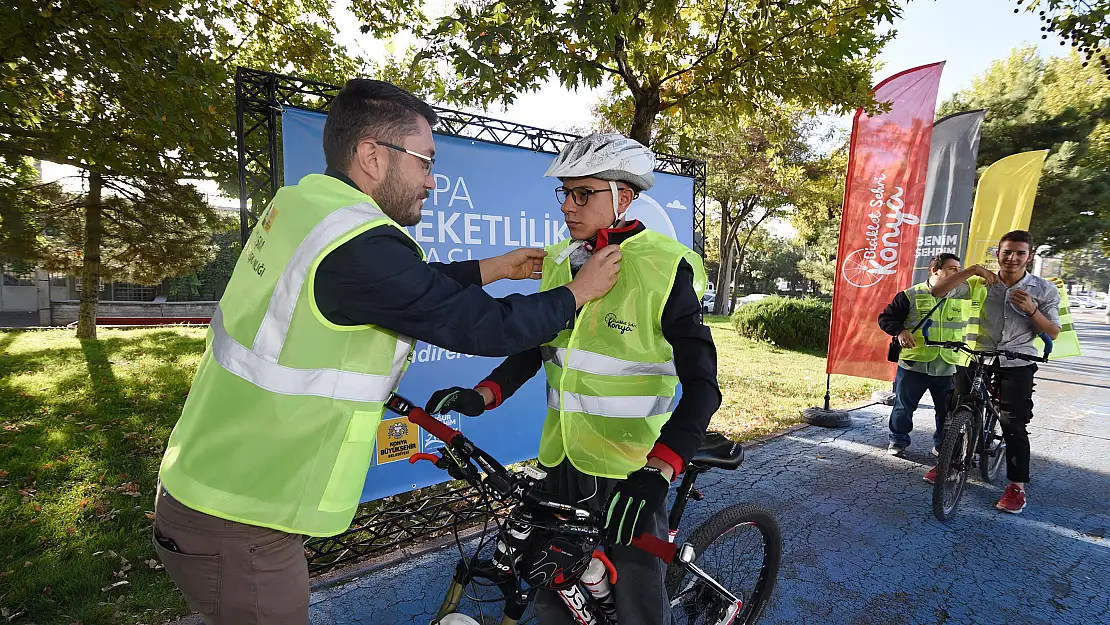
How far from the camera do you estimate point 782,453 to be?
20.1 feet

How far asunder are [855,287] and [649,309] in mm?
6645

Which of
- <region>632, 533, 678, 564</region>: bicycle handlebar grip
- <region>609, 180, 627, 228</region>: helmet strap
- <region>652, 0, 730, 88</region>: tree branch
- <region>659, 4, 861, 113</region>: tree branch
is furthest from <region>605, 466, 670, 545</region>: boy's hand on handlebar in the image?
<region>659, 4, 861, 113</region>: tree branch

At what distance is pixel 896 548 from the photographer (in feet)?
13.3

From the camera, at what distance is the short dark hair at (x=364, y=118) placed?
62.4 inches

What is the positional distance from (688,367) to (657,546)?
59 cm

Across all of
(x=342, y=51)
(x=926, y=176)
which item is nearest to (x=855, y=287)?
(x=926, y=176)

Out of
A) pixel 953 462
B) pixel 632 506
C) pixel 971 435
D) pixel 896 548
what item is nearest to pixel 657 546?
pixel 632 506

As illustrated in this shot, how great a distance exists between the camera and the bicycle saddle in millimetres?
2201

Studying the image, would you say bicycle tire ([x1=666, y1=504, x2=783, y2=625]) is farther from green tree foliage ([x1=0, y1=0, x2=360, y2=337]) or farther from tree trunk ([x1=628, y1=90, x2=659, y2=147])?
Result: green tree foliage ([x1=0, y1=0, x2=360, y2=337])

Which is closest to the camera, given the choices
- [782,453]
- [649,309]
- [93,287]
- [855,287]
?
[649,309]

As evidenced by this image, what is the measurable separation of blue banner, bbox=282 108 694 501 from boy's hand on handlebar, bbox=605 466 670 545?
111 inches

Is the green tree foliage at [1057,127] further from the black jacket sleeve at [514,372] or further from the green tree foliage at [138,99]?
the black jacket sleeve at [514,372]

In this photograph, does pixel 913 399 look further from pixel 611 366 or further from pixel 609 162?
pixel 609 162

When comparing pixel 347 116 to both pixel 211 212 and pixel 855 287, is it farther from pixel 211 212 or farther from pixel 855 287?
pixel 211 212
